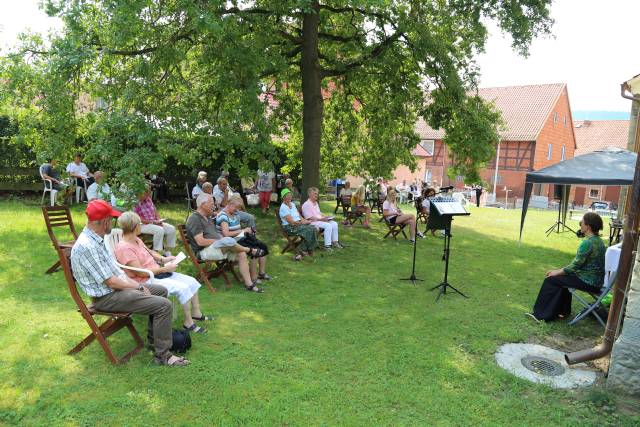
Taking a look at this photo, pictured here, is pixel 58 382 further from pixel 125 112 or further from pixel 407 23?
pixel 407 23

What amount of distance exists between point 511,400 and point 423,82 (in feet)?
30.2

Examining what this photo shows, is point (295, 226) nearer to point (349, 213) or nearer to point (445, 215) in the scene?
point (445, 215)

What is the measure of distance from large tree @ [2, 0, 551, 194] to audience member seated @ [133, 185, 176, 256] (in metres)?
0.99

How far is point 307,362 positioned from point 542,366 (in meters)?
2.40

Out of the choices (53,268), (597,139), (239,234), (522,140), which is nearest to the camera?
(53,268)

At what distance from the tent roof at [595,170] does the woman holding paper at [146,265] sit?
6606mm

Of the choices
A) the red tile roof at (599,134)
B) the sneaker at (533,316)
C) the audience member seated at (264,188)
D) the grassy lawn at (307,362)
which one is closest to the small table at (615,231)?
the grassy lawn at (307,362)

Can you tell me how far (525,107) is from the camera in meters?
38.1

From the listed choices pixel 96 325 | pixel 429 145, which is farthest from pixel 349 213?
pixel 429 145

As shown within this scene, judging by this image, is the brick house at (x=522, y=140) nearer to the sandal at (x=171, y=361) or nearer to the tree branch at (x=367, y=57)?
the tree branch at (x=367, y=57)

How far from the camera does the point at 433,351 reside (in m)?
4.77

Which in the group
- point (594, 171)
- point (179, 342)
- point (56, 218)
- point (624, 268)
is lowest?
point (179, 342)

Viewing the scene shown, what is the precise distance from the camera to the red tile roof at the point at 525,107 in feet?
118

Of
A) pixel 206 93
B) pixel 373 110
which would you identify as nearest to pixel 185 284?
pixel 206 93
